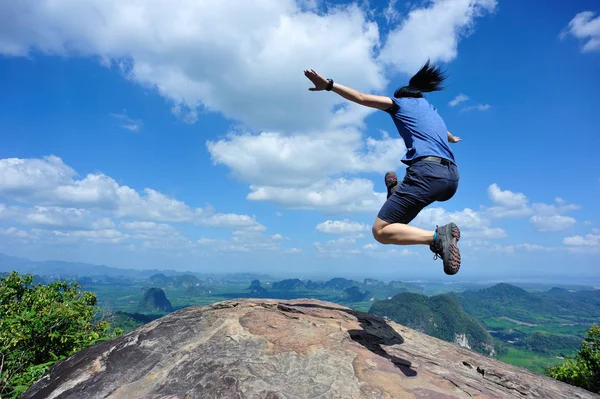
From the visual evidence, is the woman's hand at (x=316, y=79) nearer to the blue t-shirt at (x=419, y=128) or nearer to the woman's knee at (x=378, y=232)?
the blue t-shirt at (x=419, y=128)

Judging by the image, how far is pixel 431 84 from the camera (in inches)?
193

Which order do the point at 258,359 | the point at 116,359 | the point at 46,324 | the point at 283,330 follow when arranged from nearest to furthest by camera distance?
1. the point at 258,359
2. the point at 116,359
3. the point at 283,330
4. the point at 46,324

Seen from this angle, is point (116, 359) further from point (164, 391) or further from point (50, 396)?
point (164, 391)

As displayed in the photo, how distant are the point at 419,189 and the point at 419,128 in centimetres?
85

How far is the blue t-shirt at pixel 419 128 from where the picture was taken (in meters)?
4.18

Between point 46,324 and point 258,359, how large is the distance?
7.96m

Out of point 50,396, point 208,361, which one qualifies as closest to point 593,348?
point 208,361

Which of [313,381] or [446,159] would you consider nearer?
[313,381]

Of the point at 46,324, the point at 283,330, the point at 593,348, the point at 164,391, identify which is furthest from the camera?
the point at 593,348

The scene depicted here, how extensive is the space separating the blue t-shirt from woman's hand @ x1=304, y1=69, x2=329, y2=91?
99cm

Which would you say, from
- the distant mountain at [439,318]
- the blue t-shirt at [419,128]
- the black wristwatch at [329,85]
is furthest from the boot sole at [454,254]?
the distant mountain at [439,318]

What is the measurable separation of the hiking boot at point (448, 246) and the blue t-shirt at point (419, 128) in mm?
935

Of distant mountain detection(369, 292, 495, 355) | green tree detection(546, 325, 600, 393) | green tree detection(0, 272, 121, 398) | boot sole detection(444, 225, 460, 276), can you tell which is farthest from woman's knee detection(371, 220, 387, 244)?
distant mountain detection(369, 292, 495, 355)

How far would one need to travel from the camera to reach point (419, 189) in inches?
159
